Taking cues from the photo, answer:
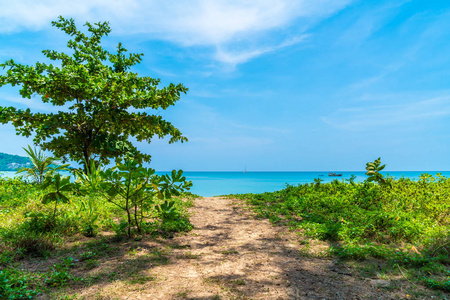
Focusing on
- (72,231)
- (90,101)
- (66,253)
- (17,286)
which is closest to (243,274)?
(17,286)

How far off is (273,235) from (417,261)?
2.69 meters

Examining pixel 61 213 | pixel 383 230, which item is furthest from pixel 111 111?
pixel 383 230

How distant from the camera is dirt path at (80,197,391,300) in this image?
119 inches

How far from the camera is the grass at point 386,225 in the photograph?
3.78 metres

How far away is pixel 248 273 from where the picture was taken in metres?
3.63

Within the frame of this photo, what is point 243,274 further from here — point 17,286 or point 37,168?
point 37,168

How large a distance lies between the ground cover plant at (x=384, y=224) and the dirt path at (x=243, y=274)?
2.23ft

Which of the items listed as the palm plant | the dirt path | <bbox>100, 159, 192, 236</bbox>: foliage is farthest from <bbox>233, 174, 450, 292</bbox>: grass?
the palm plant

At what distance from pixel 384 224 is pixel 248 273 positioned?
3.60 m

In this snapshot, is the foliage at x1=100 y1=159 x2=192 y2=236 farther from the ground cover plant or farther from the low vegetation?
the ground cover plant

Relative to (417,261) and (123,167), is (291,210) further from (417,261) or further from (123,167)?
(123,167)

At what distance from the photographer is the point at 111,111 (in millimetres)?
8781

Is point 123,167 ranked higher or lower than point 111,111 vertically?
lower

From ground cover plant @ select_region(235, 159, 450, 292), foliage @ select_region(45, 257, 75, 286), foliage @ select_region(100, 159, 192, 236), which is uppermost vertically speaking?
foliage @ select_region(100, 159, 192, 236)
